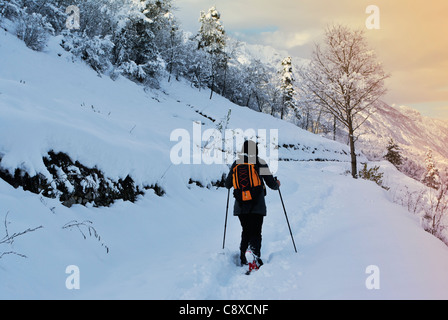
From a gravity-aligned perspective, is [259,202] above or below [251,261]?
above

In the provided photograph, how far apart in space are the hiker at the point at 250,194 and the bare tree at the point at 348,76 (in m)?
11.8

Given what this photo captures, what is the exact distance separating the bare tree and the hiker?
38.8 ft

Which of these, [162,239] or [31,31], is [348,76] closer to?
[162,239]

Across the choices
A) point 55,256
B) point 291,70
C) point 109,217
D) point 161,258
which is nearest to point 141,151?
point 109,217

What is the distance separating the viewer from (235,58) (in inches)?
1815

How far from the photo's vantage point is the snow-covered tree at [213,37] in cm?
3834

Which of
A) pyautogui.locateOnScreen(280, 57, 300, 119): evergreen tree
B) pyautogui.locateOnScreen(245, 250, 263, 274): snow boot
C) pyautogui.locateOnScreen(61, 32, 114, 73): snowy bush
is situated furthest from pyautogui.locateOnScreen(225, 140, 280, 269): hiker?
pyautogui.locateOnScreen(280, 57, 300, 119): evergreen tree

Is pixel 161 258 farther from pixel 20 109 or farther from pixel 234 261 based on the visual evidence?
pixel 20 109

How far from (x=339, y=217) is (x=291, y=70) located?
46937 millimetres

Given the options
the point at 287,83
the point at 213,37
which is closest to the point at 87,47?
the point at 213,37

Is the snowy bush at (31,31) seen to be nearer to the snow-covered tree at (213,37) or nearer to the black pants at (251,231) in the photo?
the black pants at (251,231)

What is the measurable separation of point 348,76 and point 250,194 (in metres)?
12.9

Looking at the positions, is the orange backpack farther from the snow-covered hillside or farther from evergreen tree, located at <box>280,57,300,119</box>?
evergreen tree, located at <box>280,57,300,119</box>

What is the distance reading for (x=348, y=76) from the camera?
46.5ft
